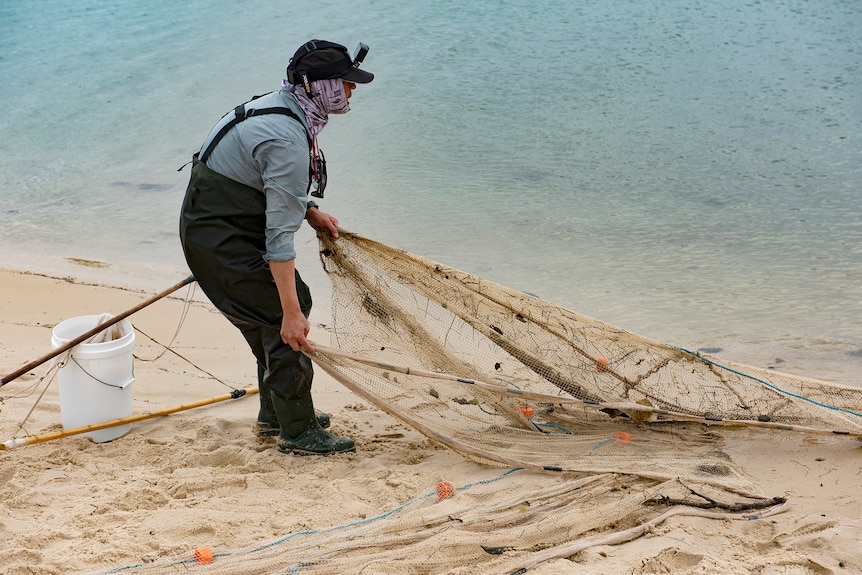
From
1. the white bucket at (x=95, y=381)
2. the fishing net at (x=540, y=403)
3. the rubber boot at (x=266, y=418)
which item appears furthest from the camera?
the rubber boot at (x=266, y=418)

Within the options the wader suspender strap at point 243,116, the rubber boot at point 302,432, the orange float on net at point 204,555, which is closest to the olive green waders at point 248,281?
the rubber boot at point 302,432

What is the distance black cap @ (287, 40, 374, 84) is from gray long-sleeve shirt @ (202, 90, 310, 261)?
14 cm

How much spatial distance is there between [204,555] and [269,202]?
136 centimetres

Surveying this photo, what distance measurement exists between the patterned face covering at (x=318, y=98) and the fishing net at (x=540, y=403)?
26.2 inches

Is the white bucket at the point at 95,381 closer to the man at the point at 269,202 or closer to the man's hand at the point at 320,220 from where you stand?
the man at the point at 269,202

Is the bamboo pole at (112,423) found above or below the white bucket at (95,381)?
below

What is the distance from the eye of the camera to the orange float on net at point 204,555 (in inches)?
119

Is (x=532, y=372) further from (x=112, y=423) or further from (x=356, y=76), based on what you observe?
(x=112, y=423)

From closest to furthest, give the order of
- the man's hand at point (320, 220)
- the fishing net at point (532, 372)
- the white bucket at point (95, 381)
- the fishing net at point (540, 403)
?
1. the fishing net at point (540, 403)
2. the fishing net at point (532, 372)
3. the man's hand at point (320, 220)
4. the white bucket at point (95, 381)

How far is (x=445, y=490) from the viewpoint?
3439mm

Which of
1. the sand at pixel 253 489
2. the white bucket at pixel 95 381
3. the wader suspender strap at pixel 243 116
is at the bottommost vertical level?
the sand at pixel 253 489

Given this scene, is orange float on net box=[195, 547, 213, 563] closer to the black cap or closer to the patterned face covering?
the patterned face covering

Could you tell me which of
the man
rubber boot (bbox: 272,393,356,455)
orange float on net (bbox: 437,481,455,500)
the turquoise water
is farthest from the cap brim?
the turquoise water

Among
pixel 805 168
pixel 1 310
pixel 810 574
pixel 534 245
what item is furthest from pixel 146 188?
pixel 810 574
